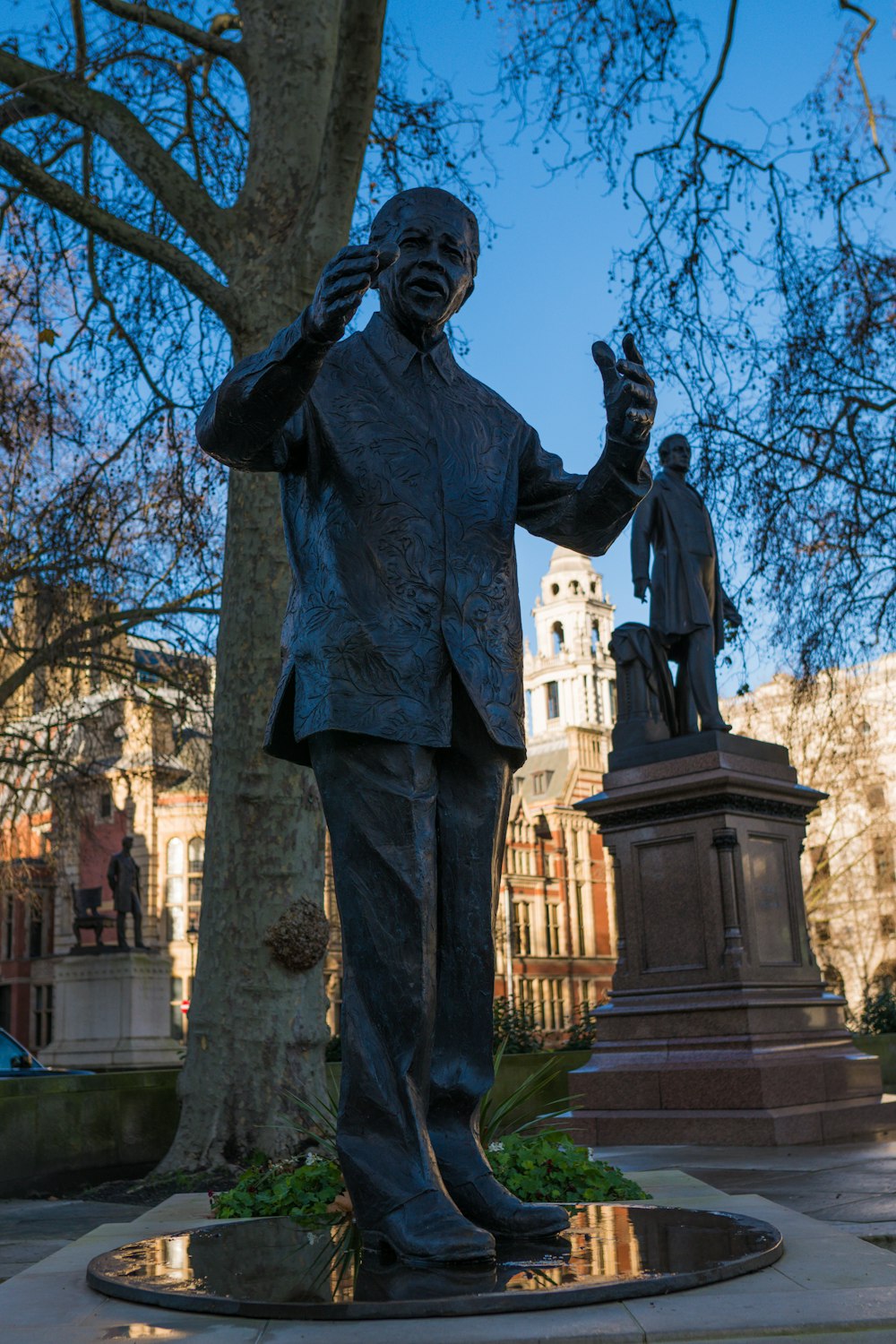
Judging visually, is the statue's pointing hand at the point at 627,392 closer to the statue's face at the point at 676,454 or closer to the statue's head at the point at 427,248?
the statue's head at the point at 427,248

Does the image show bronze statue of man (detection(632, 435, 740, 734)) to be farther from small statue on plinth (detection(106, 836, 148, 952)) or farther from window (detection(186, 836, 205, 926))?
window (detection(186, 836, 205, 926))

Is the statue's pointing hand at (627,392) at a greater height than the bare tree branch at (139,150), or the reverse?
the bare tree branch at (139,150)

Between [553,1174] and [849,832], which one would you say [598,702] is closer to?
[849,832]

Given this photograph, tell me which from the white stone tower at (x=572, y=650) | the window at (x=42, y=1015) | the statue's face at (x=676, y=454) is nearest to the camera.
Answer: the statue's face at (x=676, y=454)

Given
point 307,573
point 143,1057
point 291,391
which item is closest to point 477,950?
point 307,573

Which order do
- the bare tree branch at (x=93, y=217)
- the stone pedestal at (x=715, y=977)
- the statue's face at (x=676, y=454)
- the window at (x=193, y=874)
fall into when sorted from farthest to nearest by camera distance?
the window at (x=193, y=874) → the statue's face at (x=676, y=454) → the bare tree branch at (x=93, y=217) → the stone pedestal at (x=715, y=977)

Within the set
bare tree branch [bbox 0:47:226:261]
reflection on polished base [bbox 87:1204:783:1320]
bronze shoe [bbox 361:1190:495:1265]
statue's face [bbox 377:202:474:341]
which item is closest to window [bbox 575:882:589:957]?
bare tree branch [bbox 0:47:226:261]

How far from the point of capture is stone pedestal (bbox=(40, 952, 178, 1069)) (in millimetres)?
22062

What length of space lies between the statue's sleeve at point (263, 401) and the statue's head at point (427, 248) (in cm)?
47

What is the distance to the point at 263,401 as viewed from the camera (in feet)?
9.64

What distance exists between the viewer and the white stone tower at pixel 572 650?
99750 millimetres

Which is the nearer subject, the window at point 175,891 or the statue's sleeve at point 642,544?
the statue's sleeve at point 642,544

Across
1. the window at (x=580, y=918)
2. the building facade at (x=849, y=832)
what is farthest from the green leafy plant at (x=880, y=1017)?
the window at (x=580, y=918)

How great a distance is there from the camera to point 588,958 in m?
71.3
